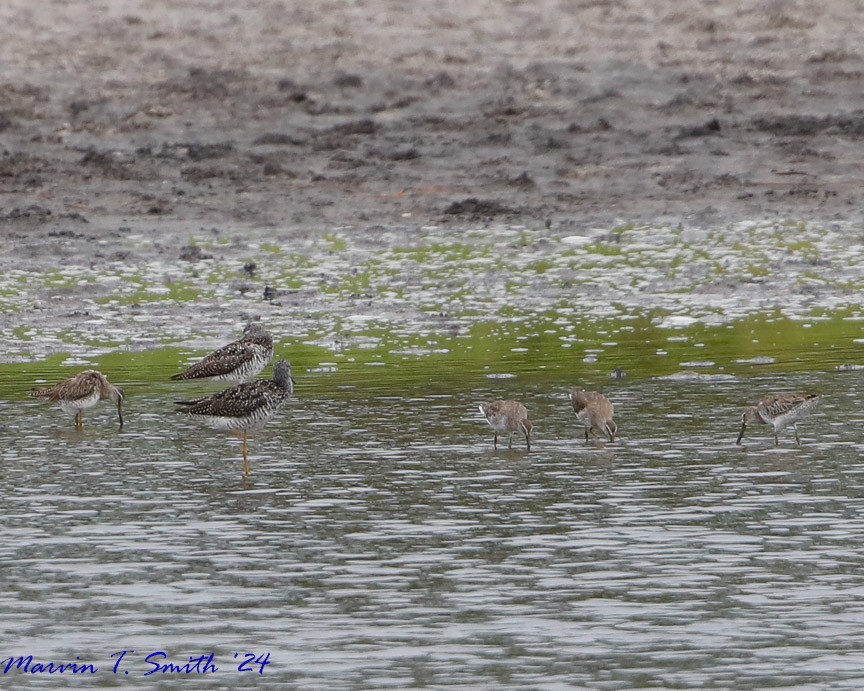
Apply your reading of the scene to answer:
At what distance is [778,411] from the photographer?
47.2 ft

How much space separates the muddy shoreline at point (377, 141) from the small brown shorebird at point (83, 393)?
4.24m

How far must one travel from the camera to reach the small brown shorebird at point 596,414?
1460 cm

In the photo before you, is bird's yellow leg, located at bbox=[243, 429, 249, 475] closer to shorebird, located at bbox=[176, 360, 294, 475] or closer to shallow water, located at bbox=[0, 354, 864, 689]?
shorebird, located at bbox=[176, 360, 294, 475]

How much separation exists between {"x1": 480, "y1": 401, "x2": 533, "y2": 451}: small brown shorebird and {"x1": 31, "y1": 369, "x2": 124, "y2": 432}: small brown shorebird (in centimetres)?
346

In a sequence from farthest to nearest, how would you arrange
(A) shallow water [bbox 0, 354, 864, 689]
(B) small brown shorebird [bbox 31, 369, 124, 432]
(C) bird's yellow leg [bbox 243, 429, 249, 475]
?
1. (B) small brown shorebird [bbox 31, 369, 124, 432]
2. (C) bird's yellow leg [bbox 243, 429, 249, 475]
3. (A) shallow water [bbox 0, 354, 864, 689]

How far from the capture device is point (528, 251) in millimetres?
25672

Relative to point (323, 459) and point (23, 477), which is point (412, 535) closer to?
point (323, 459)

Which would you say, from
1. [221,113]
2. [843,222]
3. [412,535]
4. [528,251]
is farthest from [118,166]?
[412,535]

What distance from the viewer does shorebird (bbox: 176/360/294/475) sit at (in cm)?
1460

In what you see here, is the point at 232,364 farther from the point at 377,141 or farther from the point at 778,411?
the point at 377,141

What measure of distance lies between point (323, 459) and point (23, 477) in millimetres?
2285

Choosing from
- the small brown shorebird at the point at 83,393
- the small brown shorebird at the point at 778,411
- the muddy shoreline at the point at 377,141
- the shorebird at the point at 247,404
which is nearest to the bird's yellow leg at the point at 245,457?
the shorebird at the point at 247,404

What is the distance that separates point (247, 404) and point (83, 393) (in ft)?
6.74

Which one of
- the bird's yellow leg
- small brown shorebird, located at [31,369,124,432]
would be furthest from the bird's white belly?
the bird's yellow leg
